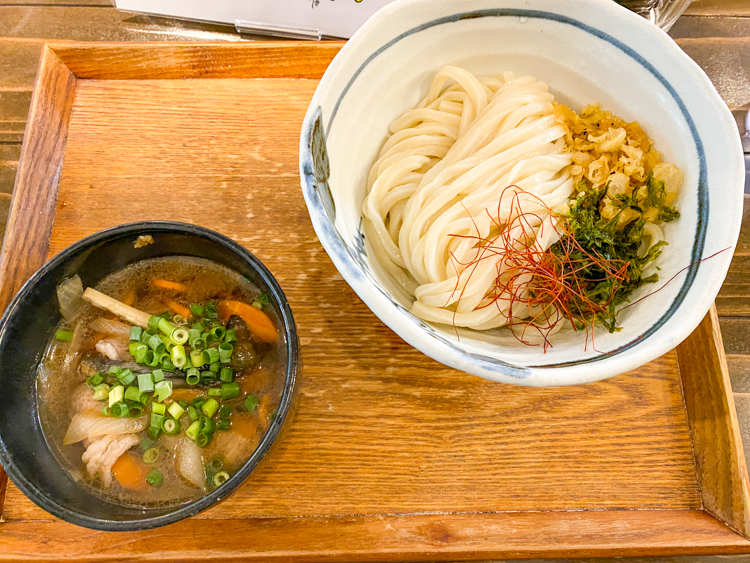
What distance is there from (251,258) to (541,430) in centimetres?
96

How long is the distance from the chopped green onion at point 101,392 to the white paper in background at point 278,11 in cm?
154

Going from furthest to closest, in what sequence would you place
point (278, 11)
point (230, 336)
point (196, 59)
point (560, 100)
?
point (278, 11)
point (196, 59)
point (560, 100)
point (230, 336)

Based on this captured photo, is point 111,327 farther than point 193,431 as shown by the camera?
Yes

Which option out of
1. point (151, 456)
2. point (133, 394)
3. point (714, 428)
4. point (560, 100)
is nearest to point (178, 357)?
point (133, 394)

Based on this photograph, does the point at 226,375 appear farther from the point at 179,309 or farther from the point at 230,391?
the point at 179,309

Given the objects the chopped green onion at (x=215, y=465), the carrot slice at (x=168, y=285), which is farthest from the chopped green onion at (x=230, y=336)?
the chopped green onion at (x=215, y=465)

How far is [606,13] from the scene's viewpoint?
4.28ft

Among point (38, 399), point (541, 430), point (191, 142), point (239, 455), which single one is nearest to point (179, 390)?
point (239, 455)

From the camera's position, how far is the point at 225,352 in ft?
4.35

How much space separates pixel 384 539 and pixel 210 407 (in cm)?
59

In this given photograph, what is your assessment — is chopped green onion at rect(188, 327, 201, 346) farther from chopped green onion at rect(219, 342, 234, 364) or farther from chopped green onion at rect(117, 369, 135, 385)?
chopped green onion at rect(117, 369, 135, 385)

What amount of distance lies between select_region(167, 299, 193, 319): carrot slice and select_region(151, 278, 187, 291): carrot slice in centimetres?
4

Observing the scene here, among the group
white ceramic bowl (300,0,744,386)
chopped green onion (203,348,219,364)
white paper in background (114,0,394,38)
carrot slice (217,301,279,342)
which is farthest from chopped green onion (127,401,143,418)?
white paper in background (114,0,394,38)

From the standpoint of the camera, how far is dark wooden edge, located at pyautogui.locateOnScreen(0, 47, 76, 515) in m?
1.53
